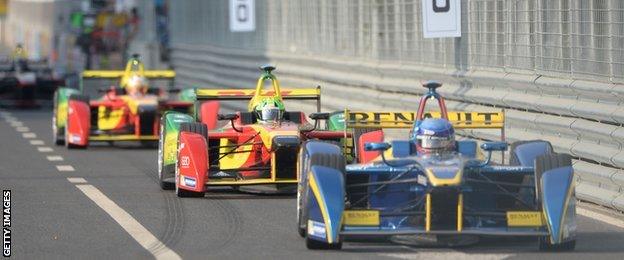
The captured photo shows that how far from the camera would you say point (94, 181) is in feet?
61.5

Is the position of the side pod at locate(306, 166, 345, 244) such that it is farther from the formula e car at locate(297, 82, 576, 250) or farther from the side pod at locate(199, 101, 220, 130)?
the side pod at locate(199, 101, 220, 130)

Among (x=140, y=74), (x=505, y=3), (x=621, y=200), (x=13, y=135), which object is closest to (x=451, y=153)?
(x=621, y=200)

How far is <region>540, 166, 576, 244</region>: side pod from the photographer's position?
1187cm

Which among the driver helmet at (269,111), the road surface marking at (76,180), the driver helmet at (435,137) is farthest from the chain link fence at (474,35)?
the road surface marking at (76,180)

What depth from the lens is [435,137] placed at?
12828mm

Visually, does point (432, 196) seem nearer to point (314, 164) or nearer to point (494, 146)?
point (314, 164)

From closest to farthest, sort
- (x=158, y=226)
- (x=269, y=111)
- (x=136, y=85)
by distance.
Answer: (x=158, y=226) → (x=269, y=111) → (x=136, y=85)

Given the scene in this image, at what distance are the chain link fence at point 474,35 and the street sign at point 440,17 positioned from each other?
303mm

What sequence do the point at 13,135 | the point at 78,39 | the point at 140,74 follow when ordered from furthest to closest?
the point at 78,39, the point at 13,135, the point at 140,74

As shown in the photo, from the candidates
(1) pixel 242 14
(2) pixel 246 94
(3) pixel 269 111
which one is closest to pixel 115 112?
(2) pixel 246 94

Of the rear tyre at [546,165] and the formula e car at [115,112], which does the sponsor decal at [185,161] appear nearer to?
the rear tyre at [546,165]

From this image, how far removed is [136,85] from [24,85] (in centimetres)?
1410

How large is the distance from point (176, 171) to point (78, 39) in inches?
1729

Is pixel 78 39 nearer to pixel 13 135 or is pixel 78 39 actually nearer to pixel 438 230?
pixel 13 135
